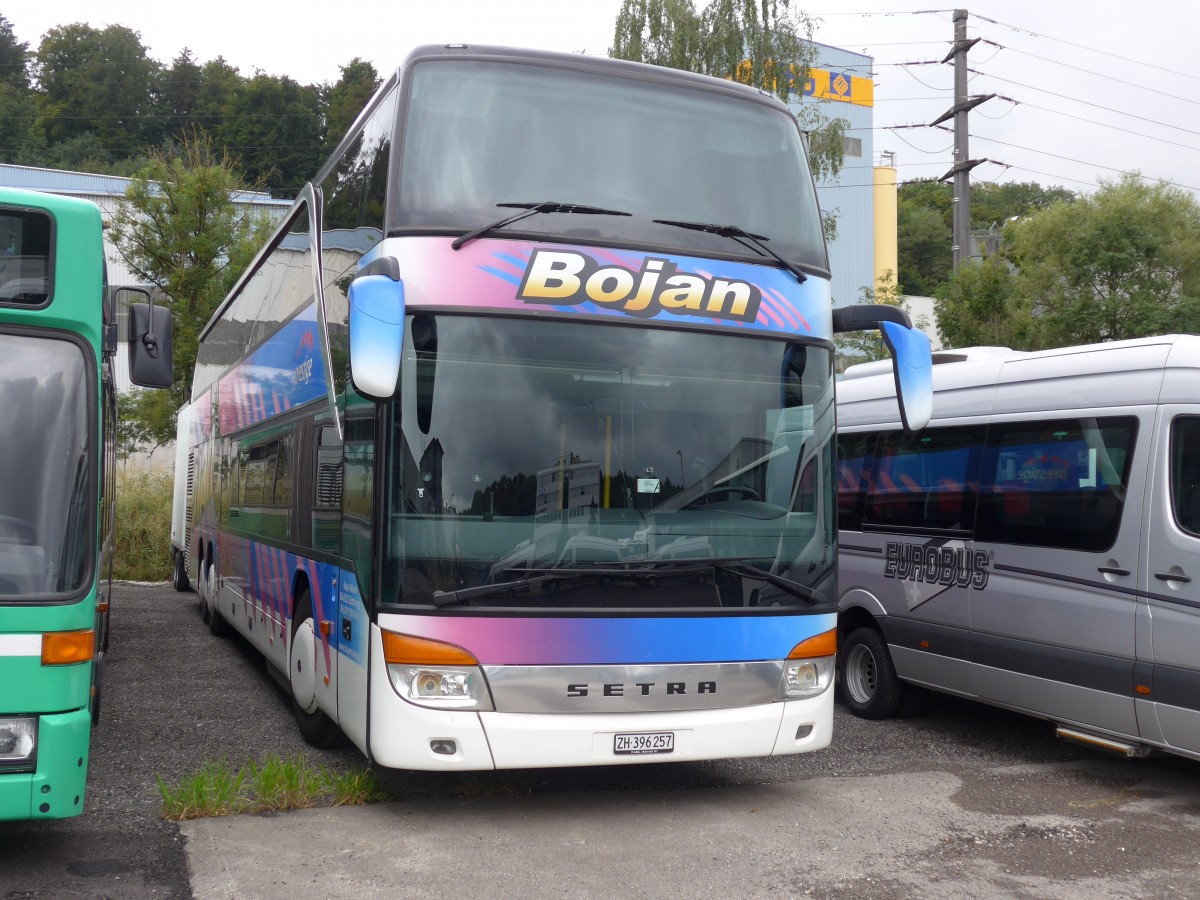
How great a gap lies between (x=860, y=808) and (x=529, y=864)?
83.5 inches

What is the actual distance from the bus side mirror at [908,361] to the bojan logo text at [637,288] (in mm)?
748

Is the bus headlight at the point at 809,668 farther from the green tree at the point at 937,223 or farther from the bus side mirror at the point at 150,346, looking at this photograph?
the green tree at the point at 937,223

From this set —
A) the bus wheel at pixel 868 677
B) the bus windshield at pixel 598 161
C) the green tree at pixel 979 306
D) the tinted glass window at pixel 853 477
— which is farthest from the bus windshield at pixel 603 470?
the green tree at pixel 979 306

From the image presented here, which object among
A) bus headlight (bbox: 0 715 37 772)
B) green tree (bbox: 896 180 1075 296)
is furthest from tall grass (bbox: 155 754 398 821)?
green tree (bbox: 896 180 1075 296)

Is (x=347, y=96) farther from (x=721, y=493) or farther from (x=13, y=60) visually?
(x=721, y=493)

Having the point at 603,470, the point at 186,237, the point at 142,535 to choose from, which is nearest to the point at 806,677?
the point at 603,470

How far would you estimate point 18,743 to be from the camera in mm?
4816

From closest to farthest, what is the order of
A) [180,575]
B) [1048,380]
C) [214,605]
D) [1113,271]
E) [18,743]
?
[18,743], [1048,380], [214,605], [180,575], [1113,271]

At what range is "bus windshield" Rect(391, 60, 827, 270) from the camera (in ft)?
20.2

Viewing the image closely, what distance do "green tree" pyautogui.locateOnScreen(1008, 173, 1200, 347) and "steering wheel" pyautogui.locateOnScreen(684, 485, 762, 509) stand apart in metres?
20.6

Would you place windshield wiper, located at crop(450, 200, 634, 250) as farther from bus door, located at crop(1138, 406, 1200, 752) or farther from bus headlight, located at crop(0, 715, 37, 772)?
bus door, located at crop(1138, 406, 1200, 752)

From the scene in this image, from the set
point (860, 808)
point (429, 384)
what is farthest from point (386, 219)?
point (860, 808)

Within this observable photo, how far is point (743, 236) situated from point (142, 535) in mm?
18008

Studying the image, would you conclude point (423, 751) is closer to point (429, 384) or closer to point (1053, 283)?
point (429, 384)
